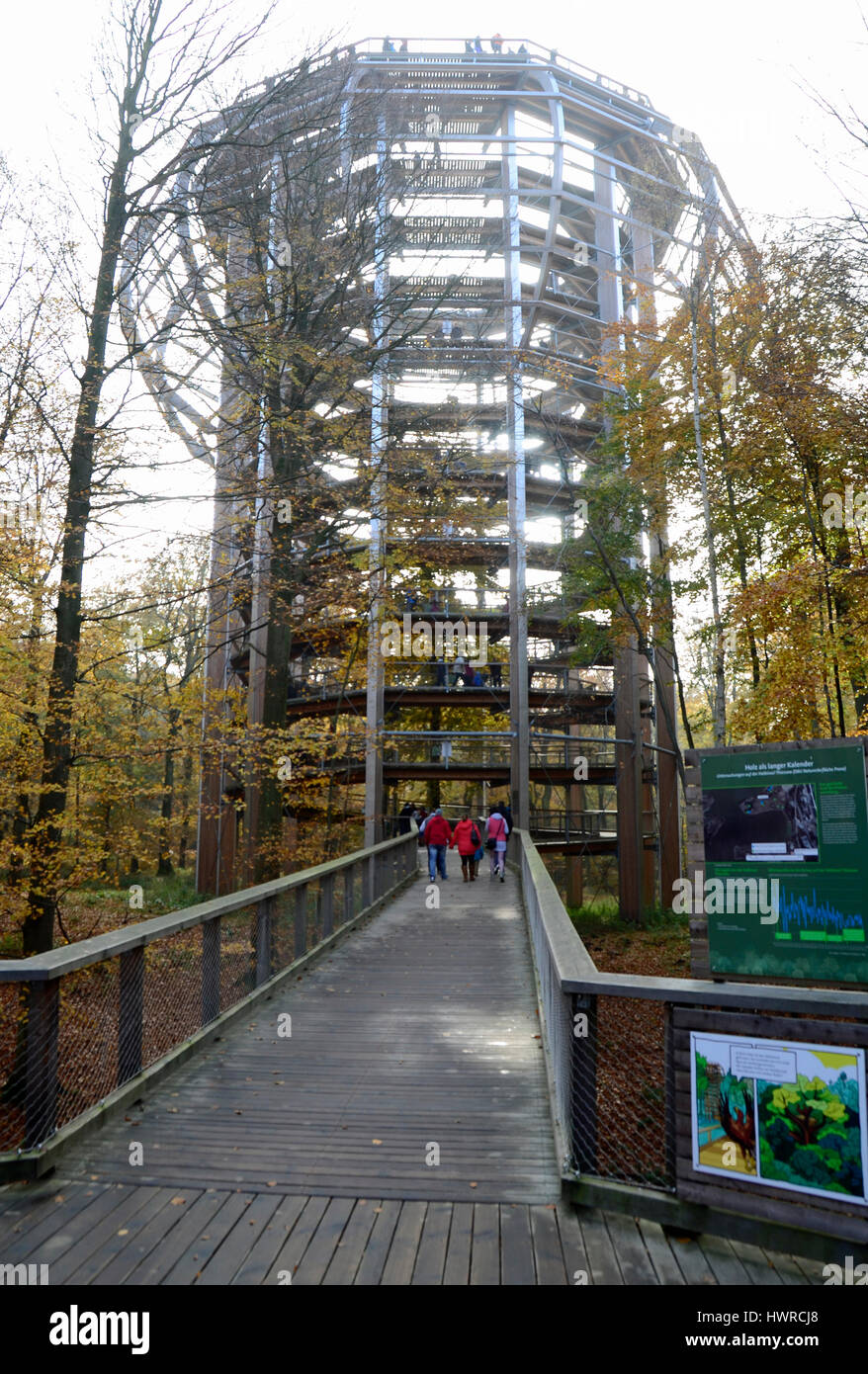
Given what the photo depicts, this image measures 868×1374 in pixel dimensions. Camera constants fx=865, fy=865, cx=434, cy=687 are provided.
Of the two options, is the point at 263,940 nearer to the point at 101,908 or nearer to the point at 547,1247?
the point at 547,1247

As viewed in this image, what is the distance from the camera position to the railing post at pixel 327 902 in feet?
32.5

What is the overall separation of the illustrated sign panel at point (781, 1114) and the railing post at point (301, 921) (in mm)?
5666

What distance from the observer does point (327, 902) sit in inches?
399

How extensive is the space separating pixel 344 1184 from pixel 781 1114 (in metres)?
1.98

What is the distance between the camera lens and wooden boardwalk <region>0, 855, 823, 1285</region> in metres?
3.23

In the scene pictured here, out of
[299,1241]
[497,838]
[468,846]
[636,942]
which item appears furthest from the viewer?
[636,942]

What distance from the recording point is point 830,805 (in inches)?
153

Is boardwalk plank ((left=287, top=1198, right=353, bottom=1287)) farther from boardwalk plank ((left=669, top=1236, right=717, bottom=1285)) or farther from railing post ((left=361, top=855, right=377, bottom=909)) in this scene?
railing post ((left=361, top=855, right=377, bottom=909))

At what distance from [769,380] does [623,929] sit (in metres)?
13.7

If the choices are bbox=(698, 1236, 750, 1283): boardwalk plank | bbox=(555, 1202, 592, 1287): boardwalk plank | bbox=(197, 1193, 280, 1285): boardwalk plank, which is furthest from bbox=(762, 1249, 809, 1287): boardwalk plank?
bbox=(197, 1193, 280, 1285): boardwalk plank

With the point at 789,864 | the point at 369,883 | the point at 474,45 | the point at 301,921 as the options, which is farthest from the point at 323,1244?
the point at 474,45

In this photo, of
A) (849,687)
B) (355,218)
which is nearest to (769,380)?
(849,687)

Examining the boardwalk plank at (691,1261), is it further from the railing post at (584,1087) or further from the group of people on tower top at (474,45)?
the group of people on tower top at (474,45)
